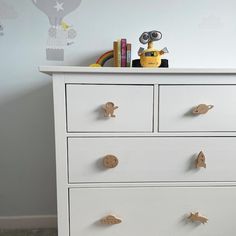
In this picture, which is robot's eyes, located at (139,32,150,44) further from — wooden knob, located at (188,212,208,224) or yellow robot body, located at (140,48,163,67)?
wooden knob, located at (188,212,208,224)

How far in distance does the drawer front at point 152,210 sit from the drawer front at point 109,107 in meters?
0.25

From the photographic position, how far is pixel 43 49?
1.20 m

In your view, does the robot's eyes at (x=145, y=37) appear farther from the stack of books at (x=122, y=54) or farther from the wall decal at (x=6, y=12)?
the wall decal at (x=6, y=12)

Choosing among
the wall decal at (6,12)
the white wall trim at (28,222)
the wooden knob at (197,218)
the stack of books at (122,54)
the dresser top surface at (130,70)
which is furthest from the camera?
the white wall trim at (28,222)

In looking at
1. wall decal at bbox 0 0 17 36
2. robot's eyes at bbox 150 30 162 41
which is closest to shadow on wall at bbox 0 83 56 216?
wall decal at bbox 0 0 17 36

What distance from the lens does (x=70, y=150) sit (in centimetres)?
82

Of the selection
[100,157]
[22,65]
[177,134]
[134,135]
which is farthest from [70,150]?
[22,65]

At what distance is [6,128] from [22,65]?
0.38 meters

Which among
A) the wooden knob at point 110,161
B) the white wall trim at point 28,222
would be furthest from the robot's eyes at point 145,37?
the white wall trim at point 28,222

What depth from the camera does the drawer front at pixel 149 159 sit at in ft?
2.70

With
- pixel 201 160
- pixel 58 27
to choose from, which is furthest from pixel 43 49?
pixel 201 160

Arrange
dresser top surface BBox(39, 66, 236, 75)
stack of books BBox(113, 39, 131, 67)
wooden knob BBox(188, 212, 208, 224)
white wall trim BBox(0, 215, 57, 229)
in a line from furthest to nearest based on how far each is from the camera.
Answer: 1. white wall trim BBox(0, 215, 57, 229)
2. stack of books BBox(113, 39, 131, 67)
3. wooden knob BBox(188, 212, 208, 224)
4. dresser top surface BBox(39, 66, 236, 75)

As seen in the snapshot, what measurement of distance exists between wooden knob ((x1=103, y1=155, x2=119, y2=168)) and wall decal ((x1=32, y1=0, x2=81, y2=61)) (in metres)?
0.68

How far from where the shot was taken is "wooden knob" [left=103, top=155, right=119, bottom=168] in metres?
0.82
